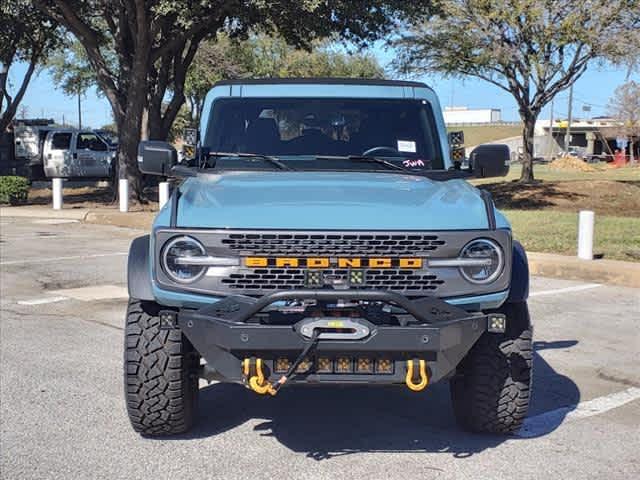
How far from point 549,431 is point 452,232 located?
165 cm

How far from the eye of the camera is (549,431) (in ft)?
16.3

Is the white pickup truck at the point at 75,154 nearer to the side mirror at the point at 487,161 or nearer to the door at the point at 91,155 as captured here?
the door at the point at 91,155

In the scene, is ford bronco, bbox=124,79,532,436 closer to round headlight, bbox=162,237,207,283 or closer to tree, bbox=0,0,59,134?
round headlight, bbox=162,237,207,283

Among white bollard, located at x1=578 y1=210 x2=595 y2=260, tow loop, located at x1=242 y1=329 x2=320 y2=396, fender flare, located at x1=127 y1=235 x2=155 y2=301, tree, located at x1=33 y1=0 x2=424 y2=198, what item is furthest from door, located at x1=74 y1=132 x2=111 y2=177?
tow loop, located at x1=242 y1=329 x2=320 y2=396

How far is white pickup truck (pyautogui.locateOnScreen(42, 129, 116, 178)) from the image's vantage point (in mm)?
29469

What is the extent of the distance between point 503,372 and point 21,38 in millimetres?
25104

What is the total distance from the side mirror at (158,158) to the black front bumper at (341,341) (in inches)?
63.4

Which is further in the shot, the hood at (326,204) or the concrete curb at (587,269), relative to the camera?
the concrete curb at (587,269)

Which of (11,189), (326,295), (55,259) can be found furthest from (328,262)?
(11,189)

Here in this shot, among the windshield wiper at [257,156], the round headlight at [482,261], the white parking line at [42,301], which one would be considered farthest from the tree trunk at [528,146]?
the round headlight at [482,261]

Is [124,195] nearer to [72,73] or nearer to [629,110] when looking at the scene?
[72,73]

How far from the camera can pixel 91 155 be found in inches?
1166

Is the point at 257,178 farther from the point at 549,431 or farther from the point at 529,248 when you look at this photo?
the point at 529,248

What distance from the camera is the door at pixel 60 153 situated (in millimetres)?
29469
